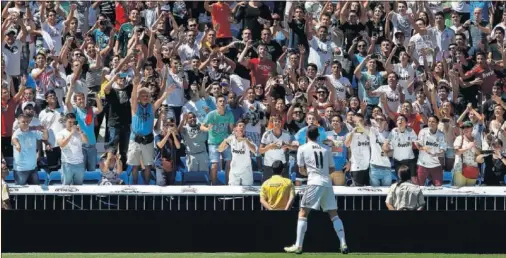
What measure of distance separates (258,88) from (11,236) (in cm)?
631

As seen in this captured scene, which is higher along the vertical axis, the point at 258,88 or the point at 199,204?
the point at 258,88

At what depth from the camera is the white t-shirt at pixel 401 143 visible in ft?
74.4

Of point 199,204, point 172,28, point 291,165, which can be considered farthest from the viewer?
point 172,28

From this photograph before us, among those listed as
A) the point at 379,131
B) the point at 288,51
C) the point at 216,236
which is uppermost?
the point at 288,51

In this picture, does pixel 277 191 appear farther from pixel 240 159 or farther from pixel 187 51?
pixel 187 51

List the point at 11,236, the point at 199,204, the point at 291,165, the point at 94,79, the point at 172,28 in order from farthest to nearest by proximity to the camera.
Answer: the point at 172,28, the point at 94,79, the point at 291,165, the point at 199,204, the point at 11,236

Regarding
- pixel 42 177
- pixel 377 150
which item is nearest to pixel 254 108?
pixel 377 150

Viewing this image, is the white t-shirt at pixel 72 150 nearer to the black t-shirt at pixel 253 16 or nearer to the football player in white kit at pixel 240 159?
the football player in white kit at pixel 240 159

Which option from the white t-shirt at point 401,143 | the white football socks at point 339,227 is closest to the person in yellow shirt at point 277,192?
the white football socks at point 339,227

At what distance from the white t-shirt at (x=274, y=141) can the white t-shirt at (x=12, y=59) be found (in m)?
5.51

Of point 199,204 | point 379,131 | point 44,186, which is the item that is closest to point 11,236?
point 44,186

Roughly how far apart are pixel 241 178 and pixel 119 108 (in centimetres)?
290

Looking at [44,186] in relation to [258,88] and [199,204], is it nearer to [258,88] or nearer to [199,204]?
[199,204]

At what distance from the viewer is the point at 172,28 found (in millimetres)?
25938
